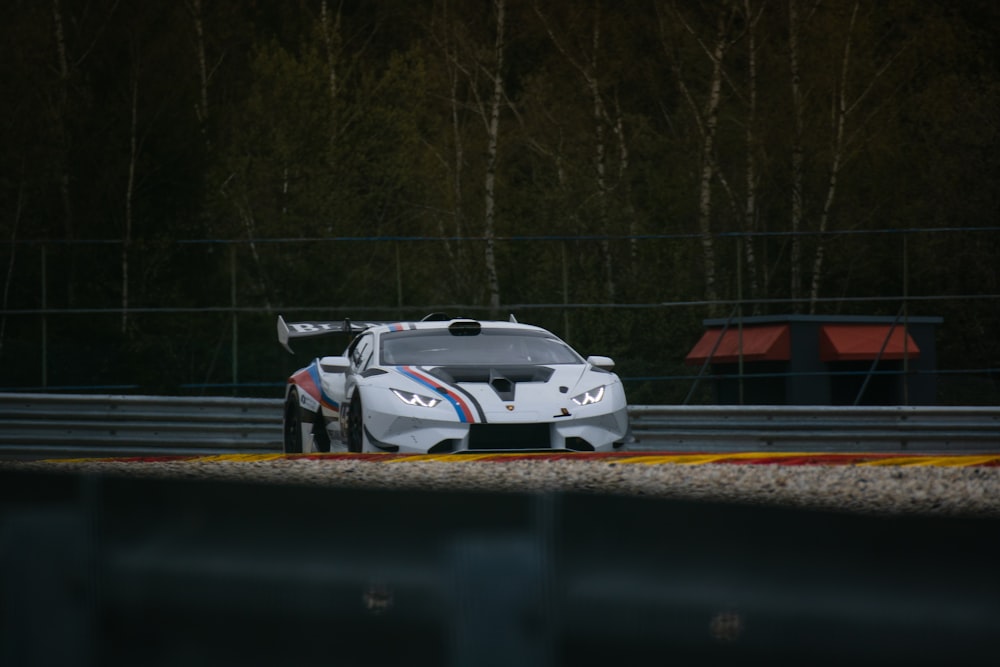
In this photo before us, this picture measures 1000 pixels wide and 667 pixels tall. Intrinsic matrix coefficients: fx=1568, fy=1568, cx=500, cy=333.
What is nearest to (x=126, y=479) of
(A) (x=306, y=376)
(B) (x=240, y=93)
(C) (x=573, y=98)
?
(A) (x=306, y=376)

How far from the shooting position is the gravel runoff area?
5941mm

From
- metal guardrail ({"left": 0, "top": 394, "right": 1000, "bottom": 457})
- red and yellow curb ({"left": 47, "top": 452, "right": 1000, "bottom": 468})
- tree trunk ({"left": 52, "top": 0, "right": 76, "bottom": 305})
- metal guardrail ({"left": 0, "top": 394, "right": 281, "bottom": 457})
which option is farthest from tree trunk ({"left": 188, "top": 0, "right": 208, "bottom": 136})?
red and yellow curb ({"left": 47, "top": 452, "right": 1000, "bottom": 468})

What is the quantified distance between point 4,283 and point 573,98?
19.8m

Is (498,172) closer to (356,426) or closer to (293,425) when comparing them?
(293,425)

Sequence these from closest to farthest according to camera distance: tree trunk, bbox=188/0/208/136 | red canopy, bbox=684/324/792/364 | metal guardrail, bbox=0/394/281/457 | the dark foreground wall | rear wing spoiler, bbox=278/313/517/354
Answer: the dark foreground wall
rear wing spoiler, bbox=278/313/517/354
metal guardrail, bbox=0/394/281/457
red canopy, bbox=684/324/792/364
tree trunk, bbox=188/0/208/136

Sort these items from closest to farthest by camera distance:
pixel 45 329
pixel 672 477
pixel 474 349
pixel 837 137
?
1. pixel 672 477
2. pixel 474 349
3. pixel 45 329
4. pixel 837 137

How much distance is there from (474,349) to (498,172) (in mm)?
27787

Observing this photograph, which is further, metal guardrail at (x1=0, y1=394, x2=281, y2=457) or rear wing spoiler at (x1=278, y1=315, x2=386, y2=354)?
metal guardrail at (x1=0, y1=394, x2=281, y2=457)

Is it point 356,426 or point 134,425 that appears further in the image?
point 134,425

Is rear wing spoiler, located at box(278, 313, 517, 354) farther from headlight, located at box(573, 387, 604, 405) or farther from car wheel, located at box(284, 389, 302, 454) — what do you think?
headlight, located at box(573, 387, 604, 405)

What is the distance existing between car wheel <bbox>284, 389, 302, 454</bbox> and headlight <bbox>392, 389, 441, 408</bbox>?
225 cm

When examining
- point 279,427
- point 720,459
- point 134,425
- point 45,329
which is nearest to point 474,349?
point 279,427

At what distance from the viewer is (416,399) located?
34.1 ft

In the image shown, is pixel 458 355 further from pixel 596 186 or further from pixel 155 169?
pixel 155 169
